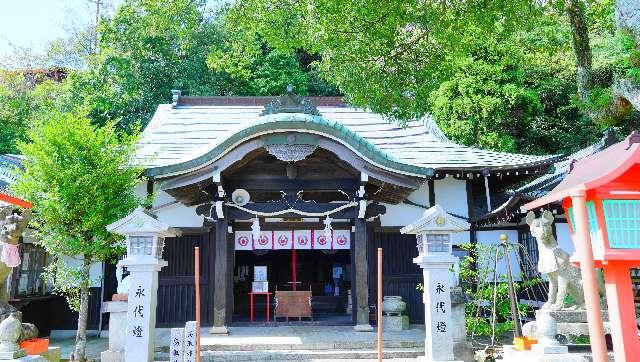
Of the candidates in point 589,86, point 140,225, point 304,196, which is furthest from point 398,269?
Result: point 140,225

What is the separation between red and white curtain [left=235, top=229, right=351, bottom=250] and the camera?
1260 centimetres

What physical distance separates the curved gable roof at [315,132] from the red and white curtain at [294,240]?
8.74 ft

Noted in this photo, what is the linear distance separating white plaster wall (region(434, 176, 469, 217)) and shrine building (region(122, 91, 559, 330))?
3cm

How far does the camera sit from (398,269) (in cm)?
1216

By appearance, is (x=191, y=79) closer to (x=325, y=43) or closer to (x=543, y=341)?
(x=325, y=43)

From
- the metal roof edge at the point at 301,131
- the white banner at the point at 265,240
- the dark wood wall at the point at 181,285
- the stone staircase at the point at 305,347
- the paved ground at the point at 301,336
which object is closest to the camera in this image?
the stone staircase at the point at 305,347

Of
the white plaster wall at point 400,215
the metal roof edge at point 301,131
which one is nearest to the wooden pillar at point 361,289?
the white plaster wall at point 400,215

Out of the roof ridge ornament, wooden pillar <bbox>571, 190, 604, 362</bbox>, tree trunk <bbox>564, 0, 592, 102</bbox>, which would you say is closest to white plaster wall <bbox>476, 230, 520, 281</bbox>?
tree trunk <bbox>564, 0, 592, 102</bbox>

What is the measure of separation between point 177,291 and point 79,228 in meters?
3.60

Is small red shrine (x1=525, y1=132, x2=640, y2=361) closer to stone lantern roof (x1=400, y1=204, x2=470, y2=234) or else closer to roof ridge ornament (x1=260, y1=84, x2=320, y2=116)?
stone lantern roof (x1=400, y1=204, x2=470, y2=234)

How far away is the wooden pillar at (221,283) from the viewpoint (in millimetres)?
10516

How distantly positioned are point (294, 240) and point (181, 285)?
3103 millimetres

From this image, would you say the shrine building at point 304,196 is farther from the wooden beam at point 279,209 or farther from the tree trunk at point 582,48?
the tree trunk at point 582,48

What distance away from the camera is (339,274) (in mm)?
18203
